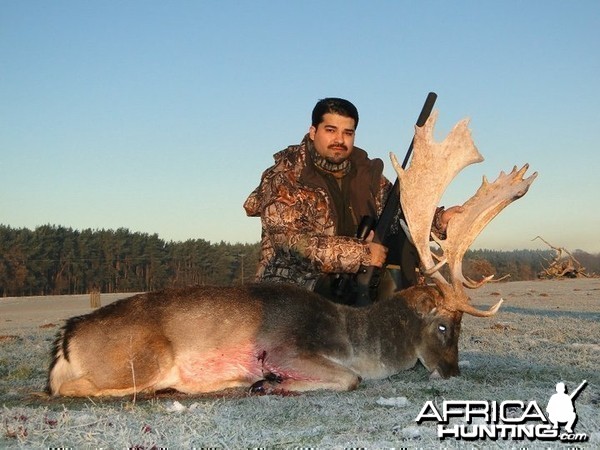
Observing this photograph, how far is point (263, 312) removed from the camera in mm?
7375

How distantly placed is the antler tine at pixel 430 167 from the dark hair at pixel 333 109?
244cm

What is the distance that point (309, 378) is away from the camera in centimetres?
696

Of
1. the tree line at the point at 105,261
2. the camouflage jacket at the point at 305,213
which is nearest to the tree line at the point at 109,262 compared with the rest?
the tree line at the point at 105,261

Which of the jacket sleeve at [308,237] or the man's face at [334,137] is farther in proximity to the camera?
the man's face at [334,137]

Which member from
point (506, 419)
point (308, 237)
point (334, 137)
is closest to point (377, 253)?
point (308, 237)

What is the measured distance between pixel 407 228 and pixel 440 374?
66.5 inches

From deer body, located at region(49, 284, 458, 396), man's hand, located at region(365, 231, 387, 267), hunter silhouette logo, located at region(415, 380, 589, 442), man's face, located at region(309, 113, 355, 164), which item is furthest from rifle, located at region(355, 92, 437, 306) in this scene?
hunter silhouette logo, located at region(415, 380, 589, 442)

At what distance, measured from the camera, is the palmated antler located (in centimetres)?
802

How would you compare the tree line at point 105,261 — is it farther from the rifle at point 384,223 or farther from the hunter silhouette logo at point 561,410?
the hunter silhouette logo at point 561,410

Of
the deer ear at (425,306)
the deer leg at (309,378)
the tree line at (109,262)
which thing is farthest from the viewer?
the tree line at (109,262)

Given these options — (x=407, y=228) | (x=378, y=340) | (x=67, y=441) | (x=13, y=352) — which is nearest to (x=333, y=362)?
(x=378, y=340)

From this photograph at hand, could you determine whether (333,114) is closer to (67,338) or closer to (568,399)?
(67,338)

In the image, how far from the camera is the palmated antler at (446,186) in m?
8.02

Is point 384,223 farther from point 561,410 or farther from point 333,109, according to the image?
point 561,410
